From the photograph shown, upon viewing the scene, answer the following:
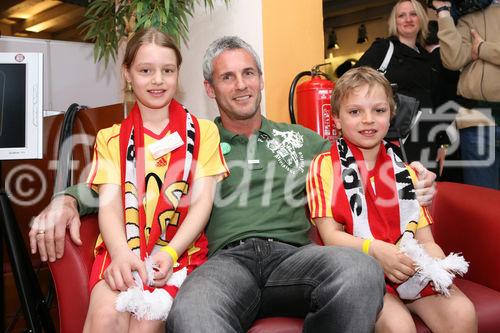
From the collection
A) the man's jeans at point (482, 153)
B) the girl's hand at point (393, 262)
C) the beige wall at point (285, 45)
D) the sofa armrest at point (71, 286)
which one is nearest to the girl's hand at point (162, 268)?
the sofa armrest at point (71, 286)

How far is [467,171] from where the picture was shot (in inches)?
111

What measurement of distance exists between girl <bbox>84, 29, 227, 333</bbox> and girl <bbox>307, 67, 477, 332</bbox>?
38 centimetres

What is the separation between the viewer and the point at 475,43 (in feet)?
8.92

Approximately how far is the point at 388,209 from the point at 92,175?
0.98m

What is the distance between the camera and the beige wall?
11.1ft

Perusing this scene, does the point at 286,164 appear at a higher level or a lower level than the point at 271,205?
higher

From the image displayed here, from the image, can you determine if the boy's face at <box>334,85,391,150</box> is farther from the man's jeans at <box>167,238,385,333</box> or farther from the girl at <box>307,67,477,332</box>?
the man's jeans at <box>167,238,385,333</box>

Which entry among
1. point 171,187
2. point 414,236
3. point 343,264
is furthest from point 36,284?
point 414,236

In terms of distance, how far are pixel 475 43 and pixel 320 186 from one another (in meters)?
1.48

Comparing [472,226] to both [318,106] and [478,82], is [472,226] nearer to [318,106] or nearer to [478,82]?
[478,82]

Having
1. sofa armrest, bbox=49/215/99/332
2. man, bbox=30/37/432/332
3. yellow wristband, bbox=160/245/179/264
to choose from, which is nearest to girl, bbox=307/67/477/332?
man, bbox=30/37/432/332

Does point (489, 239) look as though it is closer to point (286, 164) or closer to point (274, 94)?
point (286, 164)

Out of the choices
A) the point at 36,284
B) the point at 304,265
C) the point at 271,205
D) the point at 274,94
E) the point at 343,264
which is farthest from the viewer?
the point at 274,94

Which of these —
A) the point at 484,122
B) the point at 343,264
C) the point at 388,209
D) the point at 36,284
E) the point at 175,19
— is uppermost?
the point at 175,19
